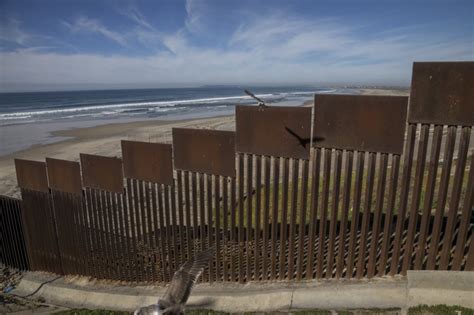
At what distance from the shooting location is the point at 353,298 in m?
3.36

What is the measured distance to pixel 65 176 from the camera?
5168 millimetres

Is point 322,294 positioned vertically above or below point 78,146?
above

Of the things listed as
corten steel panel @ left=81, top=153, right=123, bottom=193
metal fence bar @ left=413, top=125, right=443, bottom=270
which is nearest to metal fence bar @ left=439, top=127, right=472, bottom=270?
metal fence bar @ left=413, top=125, right=443, bottom=270

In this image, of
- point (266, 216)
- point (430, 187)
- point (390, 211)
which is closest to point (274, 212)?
point (266, 216)

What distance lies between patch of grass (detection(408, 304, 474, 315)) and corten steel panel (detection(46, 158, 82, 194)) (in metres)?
4.63

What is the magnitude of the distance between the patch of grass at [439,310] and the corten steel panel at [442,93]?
1671mm

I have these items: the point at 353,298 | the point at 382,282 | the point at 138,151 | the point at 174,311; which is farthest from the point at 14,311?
the point at 382,282

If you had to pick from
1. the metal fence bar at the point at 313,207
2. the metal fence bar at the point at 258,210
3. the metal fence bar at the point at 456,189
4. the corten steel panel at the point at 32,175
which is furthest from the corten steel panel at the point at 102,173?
the metal fence bar at the point at 456,189

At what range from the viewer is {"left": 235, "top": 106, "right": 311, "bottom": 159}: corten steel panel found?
3.48 m

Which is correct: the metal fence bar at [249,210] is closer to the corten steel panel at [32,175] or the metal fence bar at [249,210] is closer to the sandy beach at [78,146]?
the corten steel panel at [32,175]

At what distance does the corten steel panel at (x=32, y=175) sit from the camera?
5.45m

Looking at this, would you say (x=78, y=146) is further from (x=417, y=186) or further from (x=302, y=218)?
(x=417, y=186)

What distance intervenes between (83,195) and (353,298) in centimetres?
405

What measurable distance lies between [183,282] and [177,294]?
0.17 meters
